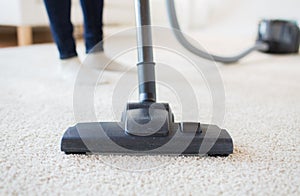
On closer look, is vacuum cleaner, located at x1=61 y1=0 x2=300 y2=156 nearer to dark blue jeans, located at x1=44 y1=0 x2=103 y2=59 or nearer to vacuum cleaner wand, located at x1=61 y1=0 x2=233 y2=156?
vacuum cleaner wand, located at x1=61 y1=0 x2=233 y2=156

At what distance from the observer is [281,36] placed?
171 centimetres

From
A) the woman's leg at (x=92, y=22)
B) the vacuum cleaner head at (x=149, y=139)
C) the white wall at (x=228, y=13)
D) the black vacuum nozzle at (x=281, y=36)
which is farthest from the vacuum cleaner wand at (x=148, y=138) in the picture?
the white wall at (x=228, y=13)

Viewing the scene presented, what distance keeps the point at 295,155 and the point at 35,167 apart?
1.41 ft

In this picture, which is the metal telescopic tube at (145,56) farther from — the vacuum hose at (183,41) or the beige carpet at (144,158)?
the vacuum hose at (183,41)

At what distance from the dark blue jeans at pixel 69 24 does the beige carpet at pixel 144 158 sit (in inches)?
5.0

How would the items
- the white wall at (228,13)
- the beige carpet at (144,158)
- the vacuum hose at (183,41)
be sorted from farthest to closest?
1. the white wall at (228,13)
2. the vacuum hose at (183,41)
3. the beige carpet at (144,158)

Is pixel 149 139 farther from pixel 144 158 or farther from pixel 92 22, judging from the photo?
pixel 92 22

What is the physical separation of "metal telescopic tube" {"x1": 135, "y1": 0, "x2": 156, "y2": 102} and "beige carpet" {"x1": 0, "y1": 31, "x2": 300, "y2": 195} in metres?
0.13

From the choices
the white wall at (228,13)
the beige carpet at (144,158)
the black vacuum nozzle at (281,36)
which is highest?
the white wall at (228,13)

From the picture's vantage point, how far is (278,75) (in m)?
1.24

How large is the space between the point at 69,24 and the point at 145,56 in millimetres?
491

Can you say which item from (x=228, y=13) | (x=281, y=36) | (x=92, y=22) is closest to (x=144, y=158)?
(x=92, y=22)

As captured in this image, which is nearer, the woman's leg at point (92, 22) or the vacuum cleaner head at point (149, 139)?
the vacuum cleaner head at point (149, 139)

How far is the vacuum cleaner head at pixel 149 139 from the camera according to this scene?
508mm
